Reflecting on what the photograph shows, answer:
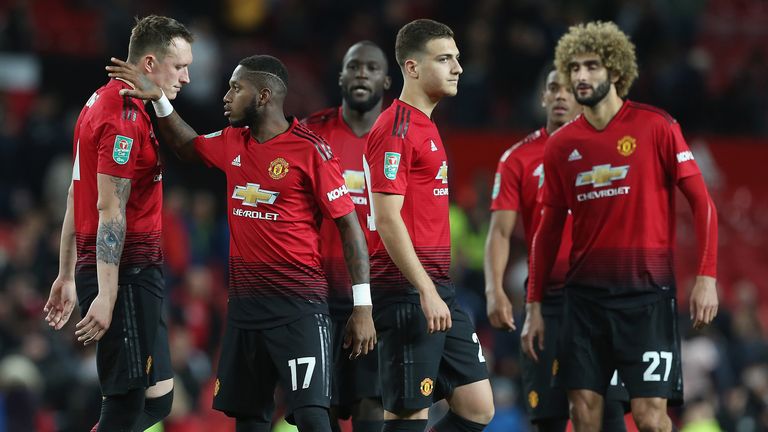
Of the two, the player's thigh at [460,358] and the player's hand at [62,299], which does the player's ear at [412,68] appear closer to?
the player's thigh at [460,358]

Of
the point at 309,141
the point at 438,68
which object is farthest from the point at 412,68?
the point at 309,141

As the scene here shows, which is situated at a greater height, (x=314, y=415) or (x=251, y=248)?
(x=251, y=248)

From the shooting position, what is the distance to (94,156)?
7145mm

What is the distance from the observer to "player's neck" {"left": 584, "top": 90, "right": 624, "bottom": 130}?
786 centimetres

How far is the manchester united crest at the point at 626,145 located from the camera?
7688 millimetres

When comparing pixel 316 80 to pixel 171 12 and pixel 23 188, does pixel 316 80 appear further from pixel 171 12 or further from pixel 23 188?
pixel 23 188

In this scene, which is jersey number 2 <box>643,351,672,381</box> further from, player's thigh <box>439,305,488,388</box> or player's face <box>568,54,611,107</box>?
player's face <box>568,54,611,107</box>

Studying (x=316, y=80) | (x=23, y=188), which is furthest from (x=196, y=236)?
(x=316, y=80)

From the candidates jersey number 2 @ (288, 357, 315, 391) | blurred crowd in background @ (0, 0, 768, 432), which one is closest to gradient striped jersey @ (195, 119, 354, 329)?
jersey number 2 @ (288, 357, 315, 391)

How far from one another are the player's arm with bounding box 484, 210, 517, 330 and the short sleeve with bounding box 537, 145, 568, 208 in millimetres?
755

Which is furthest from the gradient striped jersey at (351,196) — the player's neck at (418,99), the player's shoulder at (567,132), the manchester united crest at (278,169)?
the player's shoulder at (567,132)

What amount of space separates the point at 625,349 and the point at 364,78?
8.31 feet

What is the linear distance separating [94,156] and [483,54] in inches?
443

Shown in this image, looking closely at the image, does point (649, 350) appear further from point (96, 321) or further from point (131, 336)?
point (96, 321)
